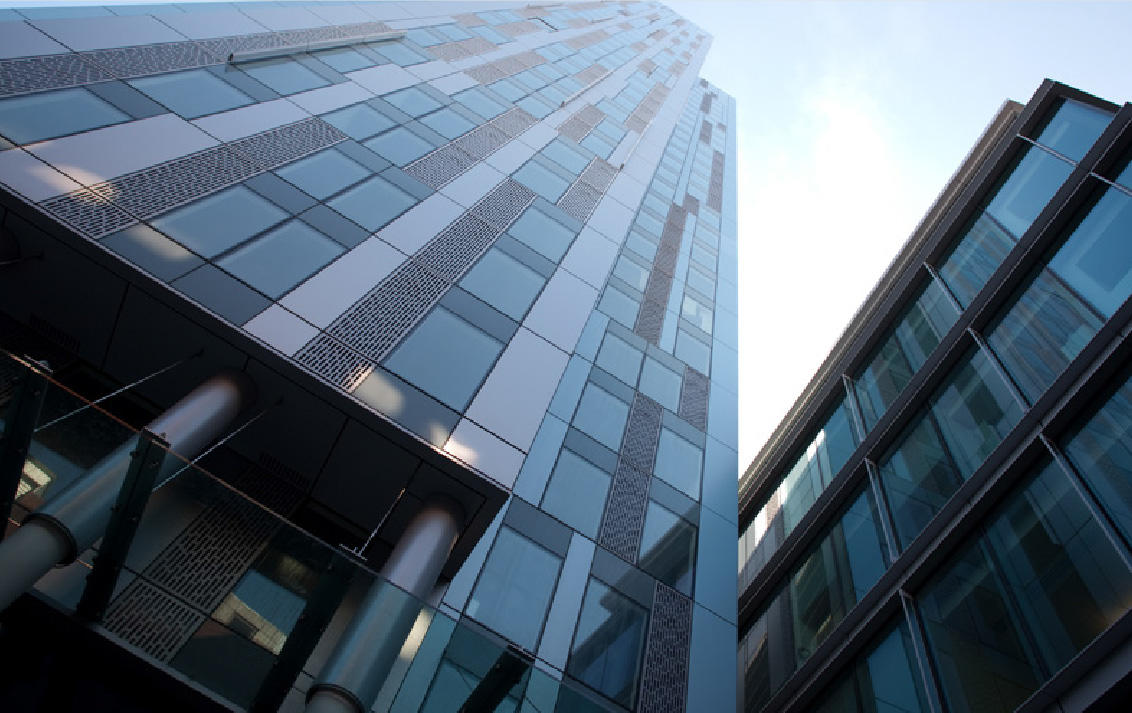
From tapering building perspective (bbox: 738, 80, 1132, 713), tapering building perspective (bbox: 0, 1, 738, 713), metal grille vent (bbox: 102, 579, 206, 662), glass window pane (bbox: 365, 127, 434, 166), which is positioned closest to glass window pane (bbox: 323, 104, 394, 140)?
tapering building perspective (bbox: 0, 1, 738, 713)

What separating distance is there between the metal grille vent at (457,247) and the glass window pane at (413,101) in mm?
5426

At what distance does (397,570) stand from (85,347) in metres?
5.76

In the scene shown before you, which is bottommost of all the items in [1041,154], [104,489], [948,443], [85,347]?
[85,347]

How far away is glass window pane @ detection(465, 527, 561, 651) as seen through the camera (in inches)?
469

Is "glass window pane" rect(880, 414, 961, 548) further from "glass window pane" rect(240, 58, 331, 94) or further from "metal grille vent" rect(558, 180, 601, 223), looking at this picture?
"glass window pane" rect(240, 58, 331, 94)

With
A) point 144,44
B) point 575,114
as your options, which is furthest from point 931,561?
point 575,114

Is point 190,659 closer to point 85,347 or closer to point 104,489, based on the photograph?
point 104,489

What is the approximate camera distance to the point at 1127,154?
494 inches

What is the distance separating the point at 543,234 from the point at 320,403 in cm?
927

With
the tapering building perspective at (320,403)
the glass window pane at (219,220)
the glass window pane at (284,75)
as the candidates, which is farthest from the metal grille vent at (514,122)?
the glass window pane at (219,220)

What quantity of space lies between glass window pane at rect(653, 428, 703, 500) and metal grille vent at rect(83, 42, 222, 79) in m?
13.5

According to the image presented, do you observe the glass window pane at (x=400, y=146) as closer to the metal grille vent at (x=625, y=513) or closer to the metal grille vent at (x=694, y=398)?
the metal grille vent at (x=625, y=513)

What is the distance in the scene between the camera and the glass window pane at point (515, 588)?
39.1ft

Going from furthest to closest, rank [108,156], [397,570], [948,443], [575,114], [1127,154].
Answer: [575,114] → [948,443] → [1127,154] → [108,156] → [397,570]
